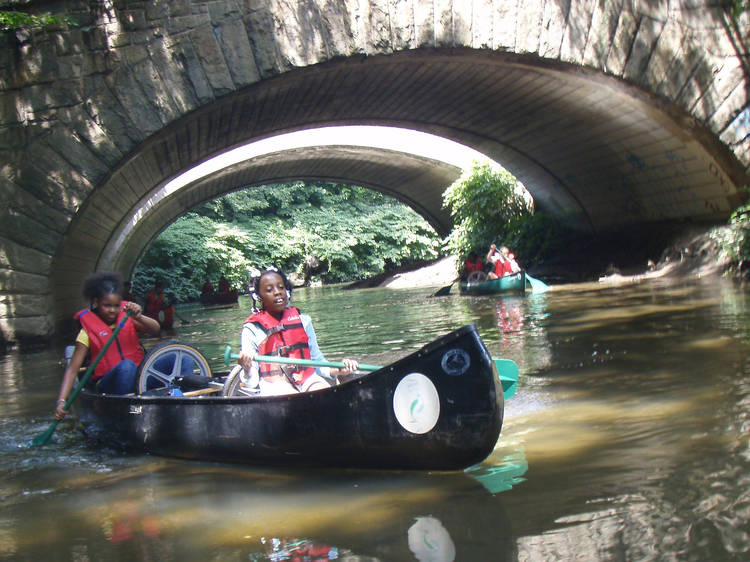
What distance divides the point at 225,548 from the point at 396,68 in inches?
361

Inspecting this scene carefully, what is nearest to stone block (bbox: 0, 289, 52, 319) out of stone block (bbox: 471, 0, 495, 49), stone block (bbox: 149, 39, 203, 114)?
stone block (bbox: 149, 39, 203, 114)

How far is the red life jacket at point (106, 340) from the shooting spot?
5.60 meters

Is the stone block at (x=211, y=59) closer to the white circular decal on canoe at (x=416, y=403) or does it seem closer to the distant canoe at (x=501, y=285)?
the white circular decal on canoe at (x=416, y=403)

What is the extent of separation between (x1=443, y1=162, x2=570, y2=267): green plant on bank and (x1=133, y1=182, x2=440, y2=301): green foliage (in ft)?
42.5

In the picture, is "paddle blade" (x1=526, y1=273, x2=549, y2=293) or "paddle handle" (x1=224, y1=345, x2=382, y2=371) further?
"paddle blade" (x1=526, y1=273, x2=549, y2=293)

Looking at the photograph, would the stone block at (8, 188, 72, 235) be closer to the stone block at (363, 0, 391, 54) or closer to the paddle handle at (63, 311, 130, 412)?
the paddle handle at (63, 311, 130, 412)

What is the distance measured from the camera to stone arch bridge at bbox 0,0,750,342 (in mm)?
8742

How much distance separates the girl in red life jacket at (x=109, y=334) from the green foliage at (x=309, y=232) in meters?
23.8

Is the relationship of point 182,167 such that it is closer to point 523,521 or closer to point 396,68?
point 396,68

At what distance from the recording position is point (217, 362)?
30.7 ft

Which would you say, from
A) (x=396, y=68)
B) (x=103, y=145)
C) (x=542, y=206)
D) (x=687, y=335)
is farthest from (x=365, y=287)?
(x=687, y=335)

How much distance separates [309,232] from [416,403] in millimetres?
31377

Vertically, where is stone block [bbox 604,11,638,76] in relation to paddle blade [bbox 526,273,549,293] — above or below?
above

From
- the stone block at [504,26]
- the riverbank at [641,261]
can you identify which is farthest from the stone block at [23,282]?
the riverbank at [641,261]
